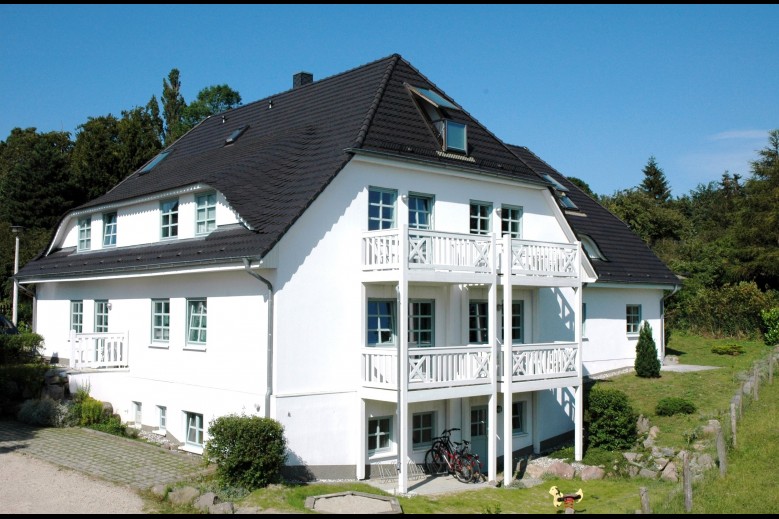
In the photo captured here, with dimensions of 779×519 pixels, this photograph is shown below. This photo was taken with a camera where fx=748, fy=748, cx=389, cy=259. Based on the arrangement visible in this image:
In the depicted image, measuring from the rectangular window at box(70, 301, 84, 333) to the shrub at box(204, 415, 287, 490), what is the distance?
1034 centimetres

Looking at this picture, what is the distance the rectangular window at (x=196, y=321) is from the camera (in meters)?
17.0

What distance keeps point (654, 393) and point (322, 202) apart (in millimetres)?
12573

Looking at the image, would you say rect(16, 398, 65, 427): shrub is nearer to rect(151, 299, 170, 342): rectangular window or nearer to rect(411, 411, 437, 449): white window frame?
rect(151, 299, 170, 342): rectangular window

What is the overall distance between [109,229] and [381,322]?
9766 mm

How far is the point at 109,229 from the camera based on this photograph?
21.8m

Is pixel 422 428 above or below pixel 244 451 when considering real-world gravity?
below

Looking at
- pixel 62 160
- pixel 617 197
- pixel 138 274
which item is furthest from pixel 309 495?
pixel 617 197

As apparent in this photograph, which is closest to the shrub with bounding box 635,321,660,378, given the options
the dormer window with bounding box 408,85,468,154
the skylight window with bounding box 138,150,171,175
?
the dormer window with bounding box 408,85,468,154

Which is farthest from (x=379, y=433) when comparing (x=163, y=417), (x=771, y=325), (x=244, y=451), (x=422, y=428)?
(x=771, y=325)

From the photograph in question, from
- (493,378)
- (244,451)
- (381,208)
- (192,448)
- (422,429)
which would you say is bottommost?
(192,448)

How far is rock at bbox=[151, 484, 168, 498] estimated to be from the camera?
12594 millimetres

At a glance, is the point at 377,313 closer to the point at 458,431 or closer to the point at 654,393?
the point at 458,431

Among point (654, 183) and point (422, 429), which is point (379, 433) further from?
point (654, 183)

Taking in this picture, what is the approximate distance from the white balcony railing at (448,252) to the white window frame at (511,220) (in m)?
1.86
